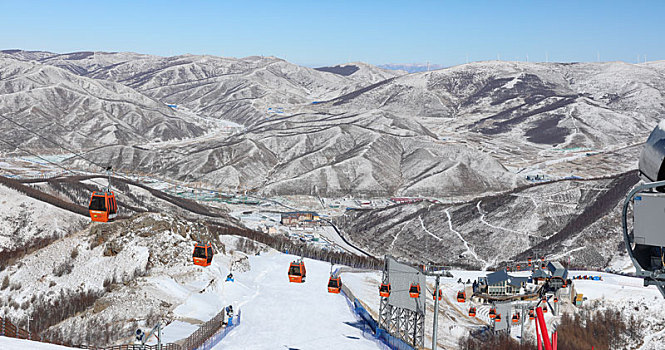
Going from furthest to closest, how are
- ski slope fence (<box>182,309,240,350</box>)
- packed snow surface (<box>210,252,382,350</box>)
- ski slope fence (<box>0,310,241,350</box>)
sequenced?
packed snow surface (<box>210,252,382,350</box>) < ski slope fence (<box>182,309,240,350</box>) < ski slope fence (<box>0,310,241,350</box>)

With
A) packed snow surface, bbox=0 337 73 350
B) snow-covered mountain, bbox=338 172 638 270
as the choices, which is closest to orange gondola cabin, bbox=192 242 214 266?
packed snow surface, bbox=0 337 73 350

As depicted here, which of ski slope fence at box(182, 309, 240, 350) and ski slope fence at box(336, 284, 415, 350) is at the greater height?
→ ski slope fence at box(182, 309, 240, 350)

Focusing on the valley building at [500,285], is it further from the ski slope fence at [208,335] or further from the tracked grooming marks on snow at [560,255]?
the ski slope fence at [208,335]

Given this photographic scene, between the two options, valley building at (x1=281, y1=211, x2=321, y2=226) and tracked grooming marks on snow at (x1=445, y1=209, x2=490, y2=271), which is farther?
valley building at (x1=281, y1=211, x2=321, y2=226)

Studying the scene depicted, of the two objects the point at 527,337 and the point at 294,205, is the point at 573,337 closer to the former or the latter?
the point at 527,337

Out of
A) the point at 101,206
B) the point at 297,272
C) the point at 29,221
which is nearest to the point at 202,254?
the point at 297,272

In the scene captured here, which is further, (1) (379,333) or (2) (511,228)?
(2) (511,228)

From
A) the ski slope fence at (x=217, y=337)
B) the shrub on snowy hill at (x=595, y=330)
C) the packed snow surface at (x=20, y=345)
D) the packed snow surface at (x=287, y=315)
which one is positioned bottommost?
the shrub on snowy hill at (x=595, y=330)

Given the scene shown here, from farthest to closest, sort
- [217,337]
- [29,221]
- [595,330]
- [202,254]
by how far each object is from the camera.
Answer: [29,221]
[595,330]
[217,337]
[202,254]

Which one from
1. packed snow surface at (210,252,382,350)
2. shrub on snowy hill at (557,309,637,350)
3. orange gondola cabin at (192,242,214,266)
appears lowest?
shrub on snowy hill at (557,309,637,350)

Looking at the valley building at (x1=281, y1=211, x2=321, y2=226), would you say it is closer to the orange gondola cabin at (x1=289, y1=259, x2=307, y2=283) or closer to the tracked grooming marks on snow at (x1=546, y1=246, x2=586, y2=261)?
the tracked grooming marks on snow at (x1=546, y1=246, x2=586, y2=261)

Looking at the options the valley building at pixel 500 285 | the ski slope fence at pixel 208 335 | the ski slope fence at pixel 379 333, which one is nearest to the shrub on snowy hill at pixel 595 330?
the valley building at pixel 500 285

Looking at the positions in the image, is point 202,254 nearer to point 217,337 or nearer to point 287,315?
point 217,337
